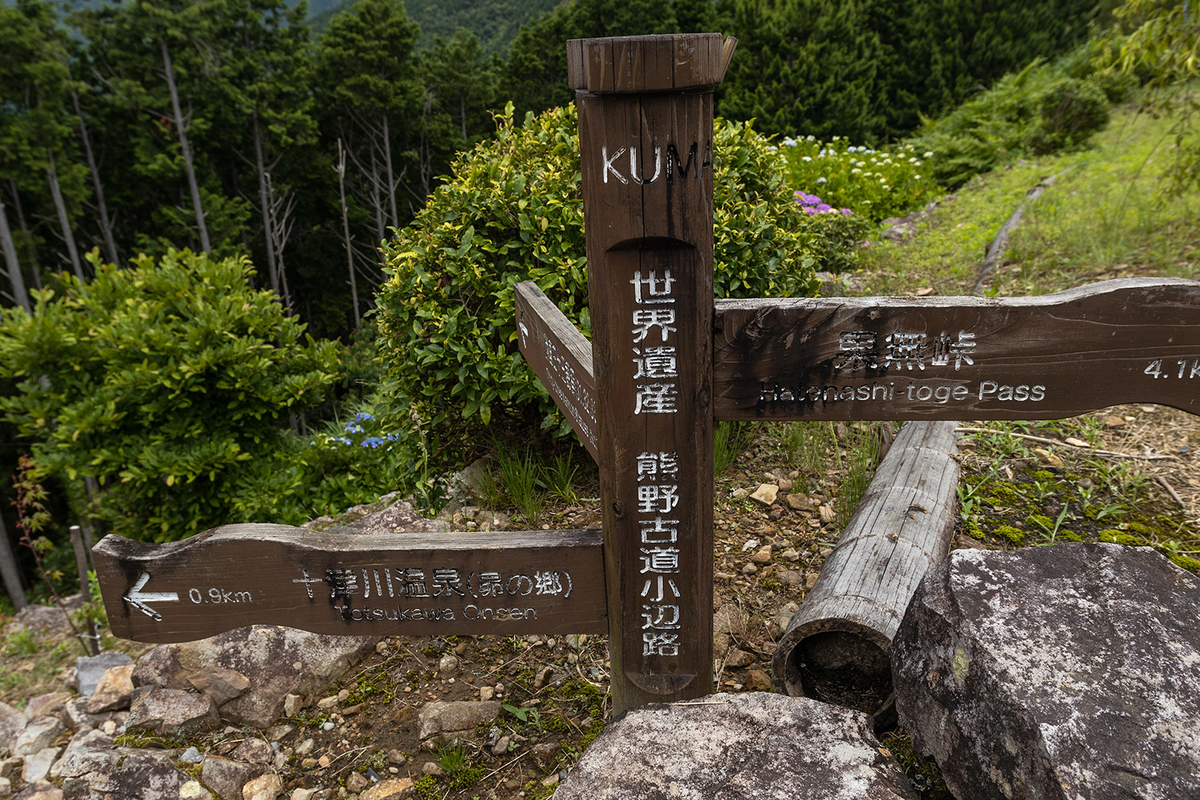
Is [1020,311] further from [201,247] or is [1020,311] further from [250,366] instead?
[201,247]

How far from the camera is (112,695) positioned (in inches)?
103

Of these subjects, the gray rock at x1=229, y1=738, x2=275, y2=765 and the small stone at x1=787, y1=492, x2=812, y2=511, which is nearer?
the gray rock at x1=229, y1=738, x2=275, y2=765

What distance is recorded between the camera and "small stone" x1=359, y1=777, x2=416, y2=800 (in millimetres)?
Answer: 1976

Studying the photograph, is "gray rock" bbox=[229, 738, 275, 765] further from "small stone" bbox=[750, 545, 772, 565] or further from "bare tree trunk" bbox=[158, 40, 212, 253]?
"bare tree trunk" bbox=[158, 40, 212, 253]

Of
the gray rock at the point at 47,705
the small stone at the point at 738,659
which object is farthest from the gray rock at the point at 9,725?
the small stone at the point at 738,659

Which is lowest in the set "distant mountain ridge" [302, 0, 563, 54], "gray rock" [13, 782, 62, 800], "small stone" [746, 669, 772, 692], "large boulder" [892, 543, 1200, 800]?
"gray rock" [13, 782, 62, 800]

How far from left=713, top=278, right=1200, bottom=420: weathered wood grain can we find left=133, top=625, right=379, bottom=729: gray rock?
1876 mm

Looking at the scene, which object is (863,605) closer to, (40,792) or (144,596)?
(144,596)

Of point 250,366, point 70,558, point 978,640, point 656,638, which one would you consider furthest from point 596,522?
point 70,558

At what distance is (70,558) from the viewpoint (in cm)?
1212

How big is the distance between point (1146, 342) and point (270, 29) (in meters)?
25.1

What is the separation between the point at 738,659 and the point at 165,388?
15.2ft

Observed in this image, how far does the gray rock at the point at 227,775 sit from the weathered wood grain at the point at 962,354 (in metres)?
1.88

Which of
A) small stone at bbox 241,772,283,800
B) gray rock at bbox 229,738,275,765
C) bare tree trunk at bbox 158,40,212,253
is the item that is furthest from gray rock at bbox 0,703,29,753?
bare tree trunk at bbox 158,40,212,253
